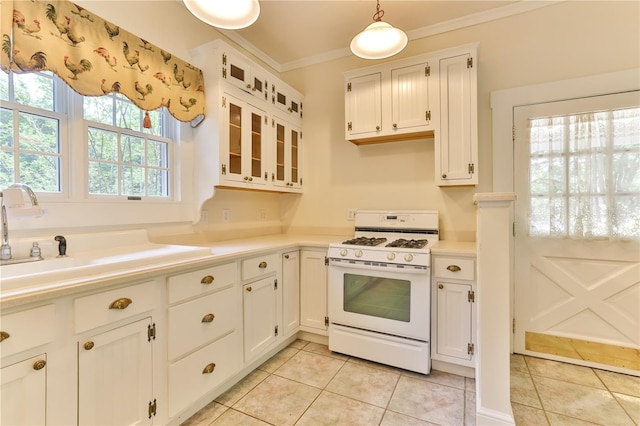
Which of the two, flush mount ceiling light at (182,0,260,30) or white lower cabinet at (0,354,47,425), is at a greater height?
flush mount ceiling light at (182,0,260,30)

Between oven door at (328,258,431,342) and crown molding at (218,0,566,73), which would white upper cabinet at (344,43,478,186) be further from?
oven door at (328,258,431,342)

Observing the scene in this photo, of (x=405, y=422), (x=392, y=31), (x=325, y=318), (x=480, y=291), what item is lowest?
(x=405, y=422)

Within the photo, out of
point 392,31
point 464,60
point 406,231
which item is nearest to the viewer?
point 392,31

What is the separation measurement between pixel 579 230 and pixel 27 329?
10.9ft

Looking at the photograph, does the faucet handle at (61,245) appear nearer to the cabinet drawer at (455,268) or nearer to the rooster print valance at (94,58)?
the rooster print valance at (94,58)

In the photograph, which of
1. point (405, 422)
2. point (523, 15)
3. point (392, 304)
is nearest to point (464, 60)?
point (523, 15)

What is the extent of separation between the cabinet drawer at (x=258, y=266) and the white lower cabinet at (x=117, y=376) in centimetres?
70

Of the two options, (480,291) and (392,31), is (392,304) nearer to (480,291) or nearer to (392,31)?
(480,291)

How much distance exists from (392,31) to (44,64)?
1.91 m

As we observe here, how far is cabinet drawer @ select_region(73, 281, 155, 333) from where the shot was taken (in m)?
1.21

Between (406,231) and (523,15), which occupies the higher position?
(523,15)

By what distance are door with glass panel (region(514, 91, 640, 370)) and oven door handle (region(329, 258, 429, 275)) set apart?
1030 millimetres

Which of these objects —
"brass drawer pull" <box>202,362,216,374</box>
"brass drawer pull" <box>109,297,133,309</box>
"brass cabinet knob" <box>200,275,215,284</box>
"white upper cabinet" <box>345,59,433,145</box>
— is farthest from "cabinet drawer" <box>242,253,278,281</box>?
"white upper cabinet" <box>345,59,433,145</box>

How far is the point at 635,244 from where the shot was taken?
2154mm
